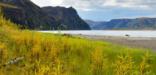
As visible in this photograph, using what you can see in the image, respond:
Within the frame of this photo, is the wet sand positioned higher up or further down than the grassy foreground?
further down

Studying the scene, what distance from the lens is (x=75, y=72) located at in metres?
18.2

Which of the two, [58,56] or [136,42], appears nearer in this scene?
[58,56]

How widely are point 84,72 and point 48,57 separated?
6.79 feet

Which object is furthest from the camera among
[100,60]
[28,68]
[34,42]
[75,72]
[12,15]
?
[12,15]

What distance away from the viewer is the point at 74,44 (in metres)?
22.1

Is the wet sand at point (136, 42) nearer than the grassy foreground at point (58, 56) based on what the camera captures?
No

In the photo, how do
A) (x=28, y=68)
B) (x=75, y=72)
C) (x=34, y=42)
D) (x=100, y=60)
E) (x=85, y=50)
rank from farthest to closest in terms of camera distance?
(x=85, y=50) → (x=34, y=42) → (x=75, y=72) → (x=100, y=60) → (x=28, y=68)

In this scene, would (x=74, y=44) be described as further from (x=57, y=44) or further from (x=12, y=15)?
Result: (x=12, y=15)

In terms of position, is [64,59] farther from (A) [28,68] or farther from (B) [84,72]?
(A) [28,68]

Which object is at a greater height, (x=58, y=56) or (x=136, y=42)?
(x=58, y=56)

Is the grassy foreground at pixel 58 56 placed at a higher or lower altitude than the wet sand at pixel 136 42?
higher

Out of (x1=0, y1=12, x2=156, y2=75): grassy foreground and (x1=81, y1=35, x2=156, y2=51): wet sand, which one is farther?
(x1=81, y1=35, x2=156, y2=51): wet sand

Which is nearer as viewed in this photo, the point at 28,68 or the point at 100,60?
the point at 28,68

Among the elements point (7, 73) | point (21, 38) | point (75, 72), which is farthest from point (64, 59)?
point (7, 73)
